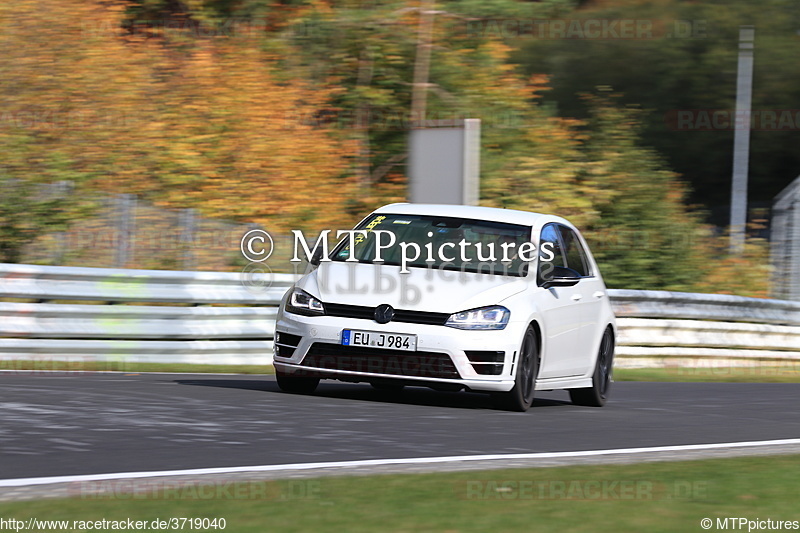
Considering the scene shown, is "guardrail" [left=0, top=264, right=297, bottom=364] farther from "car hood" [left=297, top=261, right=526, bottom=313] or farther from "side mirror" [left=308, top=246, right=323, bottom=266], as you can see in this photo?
"car hood" [left=297, top=261, right=526, bottom=313]

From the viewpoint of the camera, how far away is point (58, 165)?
64.7ft

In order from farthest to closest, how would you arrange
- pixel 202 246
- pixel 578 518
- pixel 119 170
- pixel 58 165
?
pixel 119 170
pixel 58 165
pixel 202 246
pixel 578 518

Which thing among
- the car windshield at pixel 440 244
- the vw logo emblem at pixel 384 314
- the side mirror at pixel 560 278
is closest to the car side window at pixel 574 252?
the car windshield at pixel 440 244

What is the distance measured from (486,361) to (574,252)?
2555 mm

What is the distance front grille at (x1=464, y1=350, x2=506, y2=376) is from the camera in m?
10.2

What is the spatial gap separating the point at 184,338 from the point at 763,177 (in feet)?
78.2

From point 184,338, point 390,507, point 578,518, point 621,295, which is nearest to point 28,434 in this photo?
point 390,507

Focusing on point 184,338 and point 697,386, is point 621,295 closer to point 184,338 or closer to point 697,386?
point 697,386

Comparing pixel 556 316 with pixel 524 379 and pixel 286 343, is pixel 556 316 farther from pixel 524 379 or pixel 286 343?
pixel 286 343

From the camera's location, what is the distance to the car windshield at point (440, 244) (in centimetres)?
1101
